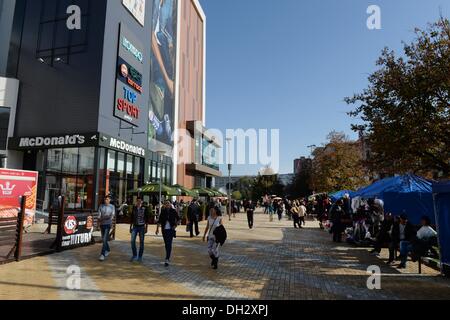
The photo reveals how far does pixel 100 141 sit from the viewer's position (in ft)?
81.8

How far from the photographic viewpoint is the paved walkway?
6.97 metres

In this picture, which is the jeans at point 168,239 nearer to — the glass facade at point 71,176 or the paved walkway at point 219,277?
the paved walkway at point 219,277

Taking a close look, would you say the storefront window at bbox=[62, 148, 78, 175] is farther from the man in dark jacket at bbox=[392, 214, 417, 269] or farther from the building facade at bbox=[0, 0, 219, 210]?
the man in dark jacket at bbox=[392, 214, 417, 269]

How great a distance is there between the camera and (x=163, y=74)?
3822 cm

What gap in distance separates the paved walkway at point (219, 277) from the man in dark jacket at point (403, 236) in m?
0.43

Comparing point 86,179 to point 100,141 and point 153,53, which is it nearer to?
point 100,141

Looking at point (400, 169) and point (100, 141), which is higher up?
point (100, 141)

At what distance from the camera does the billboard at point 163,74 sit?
3522cm

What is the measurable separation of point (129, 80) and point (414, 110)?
913 inches

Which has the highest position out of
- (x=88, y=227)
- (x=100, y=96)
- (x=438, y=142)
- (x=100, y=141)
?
(x=100, y=96)

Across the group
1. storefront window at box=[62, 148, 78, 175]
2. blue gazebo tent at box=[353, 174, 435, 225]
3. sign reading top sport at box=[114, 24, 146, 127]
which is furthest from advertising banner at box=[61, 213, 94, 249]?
sign reading top sport at box=[114, 24, 146, 127]

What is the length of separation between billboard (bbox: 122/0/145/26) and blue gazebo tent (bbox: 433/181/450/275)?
2769cm
